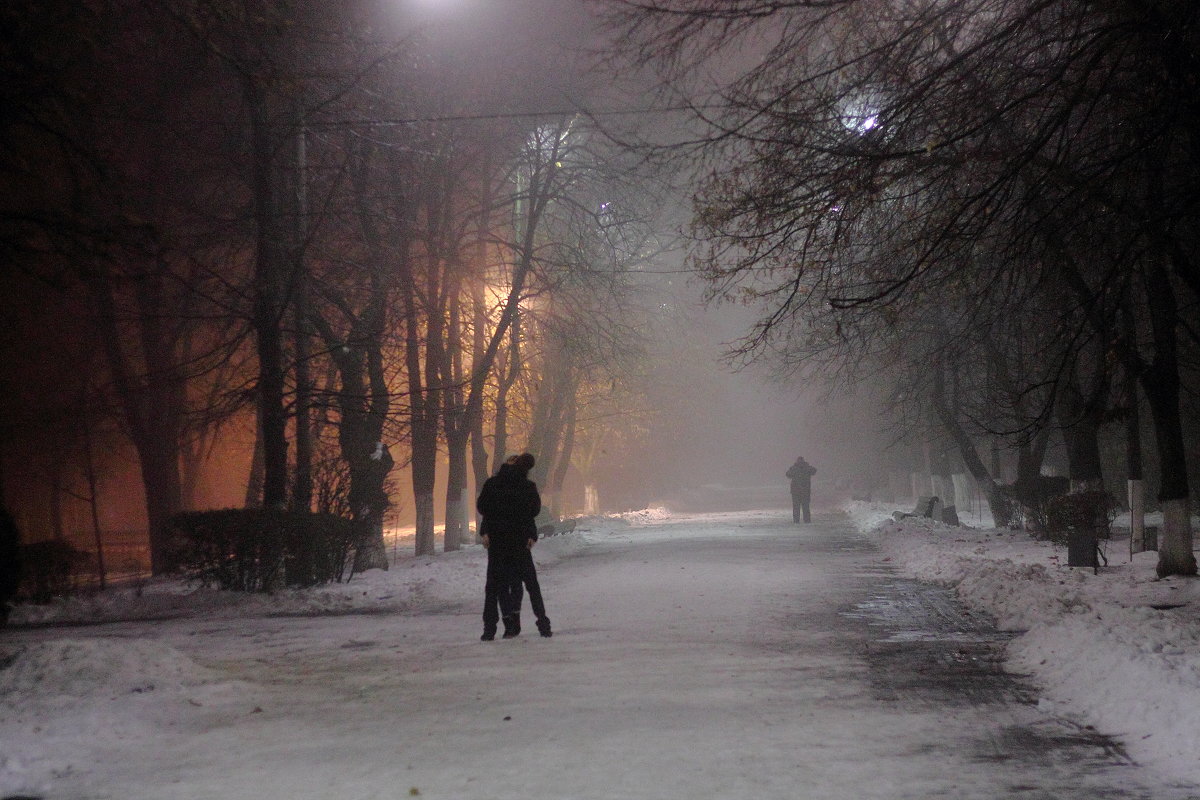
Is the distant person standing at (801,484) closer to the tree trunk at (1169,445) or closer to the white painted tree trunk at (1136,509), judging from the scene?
the white painted tree trunk at (1136,509)

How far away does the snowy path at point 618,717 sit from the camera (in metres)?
5.87

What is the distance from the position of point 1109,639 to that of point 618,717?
13.3ft

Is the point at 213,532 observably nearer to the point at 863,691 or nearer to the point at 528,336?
the point at 863,691

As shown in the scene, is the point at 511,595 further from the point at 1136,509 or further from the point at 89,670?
the point at 1136,509

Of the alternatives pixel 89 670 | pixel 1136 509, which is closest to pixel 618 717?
pixel 89 670

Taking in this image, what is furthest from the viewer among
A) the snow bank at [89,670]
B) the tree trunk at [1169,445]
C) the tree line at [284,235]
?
the tree trunk at [1169,445]

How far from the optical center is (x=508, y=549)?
1129cm

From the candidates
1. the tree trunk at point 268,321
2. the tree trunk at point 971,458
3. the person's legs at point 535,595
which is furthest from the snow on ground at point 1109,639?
the tree trunk at point 268,321

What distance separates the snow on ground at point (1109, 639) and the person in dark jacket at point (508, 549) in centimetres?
462

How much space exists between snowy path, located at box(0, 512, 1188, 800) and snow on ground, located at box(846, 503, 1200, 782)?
0.99 ft

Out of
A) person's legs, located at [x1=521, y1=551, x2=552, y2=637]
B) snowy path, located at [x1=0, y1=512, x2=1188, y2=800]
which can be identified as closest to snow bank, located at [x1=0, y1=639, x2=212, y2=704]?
snowy path, located at [x1=0, y1=512, x2=1188, y2=800]

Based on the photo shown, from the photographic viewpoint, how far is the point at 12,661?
8.29 meters

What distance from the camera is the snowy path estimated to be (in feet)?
19.3

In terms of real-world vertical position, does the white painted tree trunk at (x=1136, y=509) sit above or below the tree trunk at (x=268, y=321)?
below
